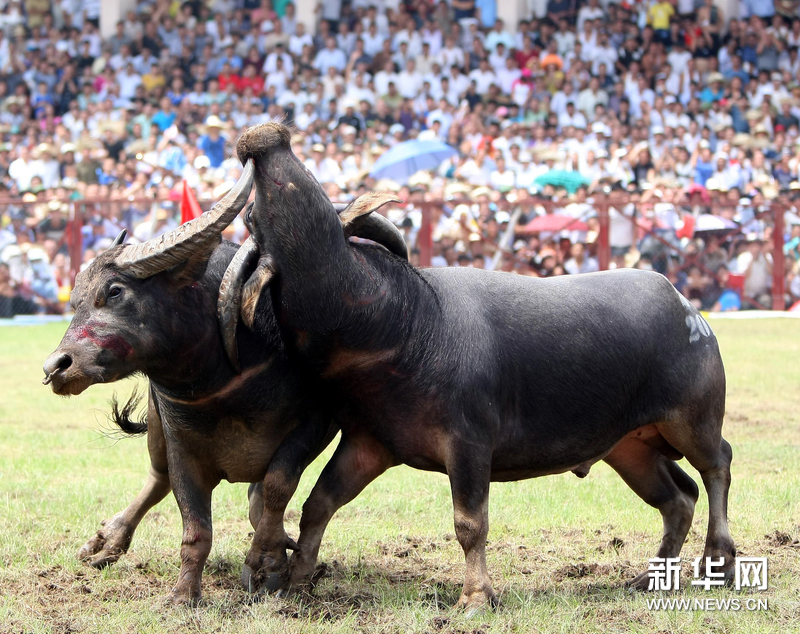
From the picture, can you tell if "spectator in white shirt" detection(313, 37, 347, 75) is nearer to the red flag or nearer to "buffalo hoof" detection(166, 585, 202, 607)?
the red flag

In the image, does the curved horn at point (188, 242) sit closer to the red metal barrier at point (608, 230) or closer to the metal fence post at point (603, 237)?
the red metal barrier at point (608, 230)

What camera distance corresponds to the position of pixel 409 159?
17234mm

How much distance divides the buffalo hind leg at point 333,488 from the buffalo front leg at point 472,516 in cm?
43

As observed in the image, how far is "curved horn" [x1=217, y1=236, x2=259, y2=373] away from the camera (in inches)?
174

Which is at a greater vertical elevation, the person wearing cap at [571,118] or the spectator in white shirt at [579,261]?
the person wearing cap at [571,118]

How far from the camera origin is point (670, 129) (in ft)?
62.1

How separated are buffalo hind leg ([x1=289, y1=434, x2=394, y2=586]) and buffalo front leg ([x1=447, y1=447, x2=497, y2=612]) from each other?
429mm

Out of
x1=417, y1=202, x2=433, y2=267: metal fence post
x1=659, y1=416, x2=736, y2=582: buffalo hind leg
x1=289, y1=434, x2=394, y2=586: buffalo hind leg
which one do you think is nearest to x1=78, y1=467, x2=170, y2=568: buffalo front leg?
x1=289, y1=434, x2=394, y2=586: buffalo hind leg

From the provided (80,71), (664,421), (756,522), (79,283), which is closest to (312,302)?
(79,283)

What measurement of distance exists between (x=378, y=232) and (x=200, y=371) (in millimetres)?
1009

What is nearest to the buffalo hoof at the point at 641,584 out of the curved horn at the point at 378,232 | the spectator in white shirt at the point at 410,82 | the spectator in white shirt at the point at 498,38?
the curved horn at the point at 378,232

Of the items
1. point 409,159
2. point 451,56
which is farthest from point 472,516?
point 451,56

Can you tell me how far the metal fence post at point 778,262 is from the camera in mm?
16312

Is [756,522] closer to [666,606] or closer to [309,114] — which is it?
[666,606]
